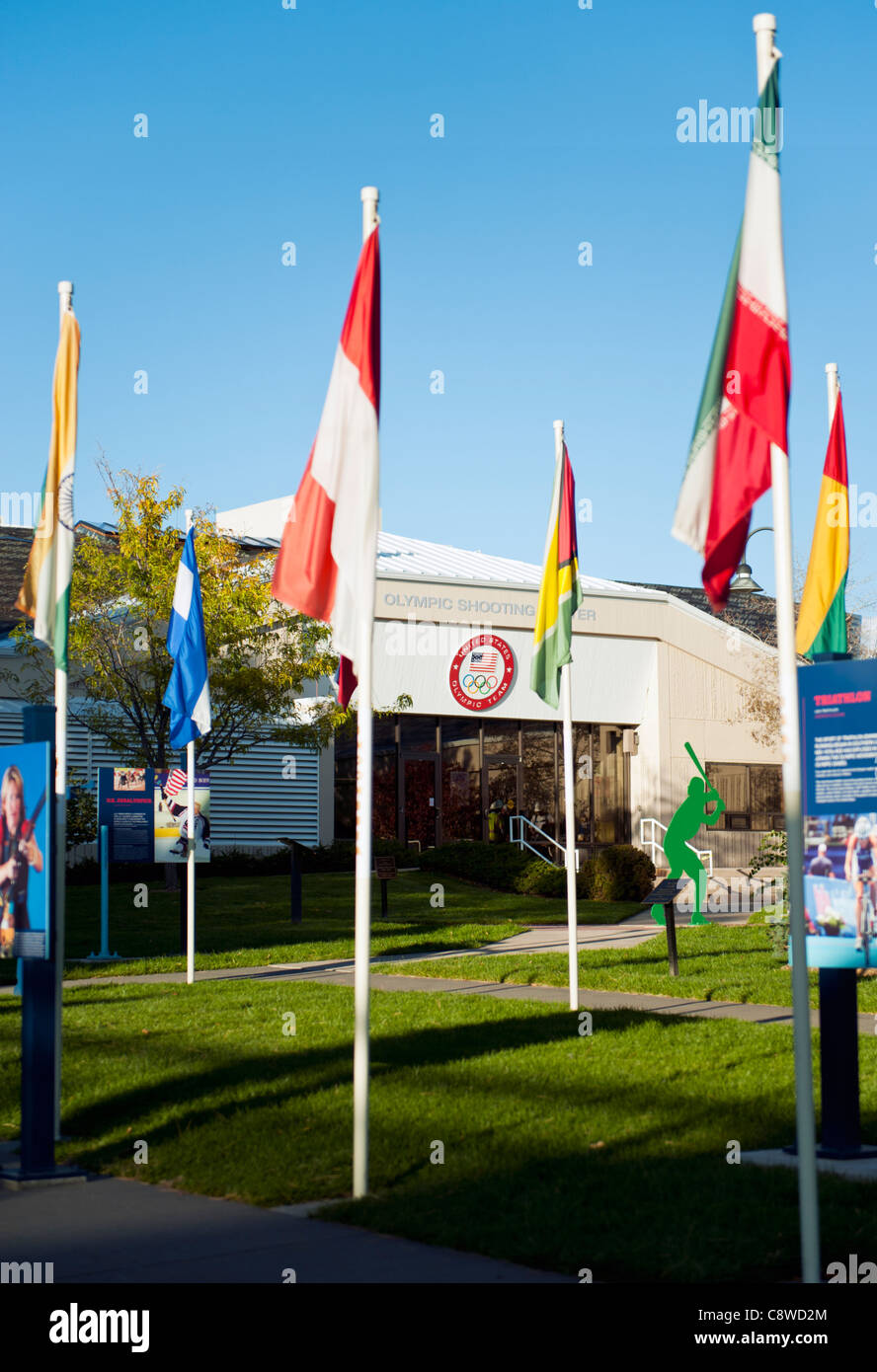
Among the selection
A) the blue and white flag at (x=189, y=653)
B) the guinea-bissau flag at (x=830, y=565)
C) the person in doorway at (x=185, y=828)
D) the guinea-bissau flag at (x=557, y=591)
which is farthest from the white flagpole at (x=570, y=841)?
the person in doorway at (x=185, y=828)

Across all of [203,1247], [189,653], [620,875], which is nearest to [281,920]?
[189,653]

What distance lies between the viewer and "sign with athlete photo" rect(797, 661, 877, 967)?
705cm

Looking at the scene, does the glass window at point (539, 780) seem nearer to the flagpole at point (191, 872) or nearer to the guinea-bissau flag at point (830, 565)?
the flagpole at point (191, 872)

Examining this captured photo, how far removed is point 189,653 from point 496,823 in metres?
22.9

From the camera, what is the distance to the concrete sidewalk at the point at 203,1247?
546 cm

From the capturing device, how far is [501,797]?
3834 centimetres

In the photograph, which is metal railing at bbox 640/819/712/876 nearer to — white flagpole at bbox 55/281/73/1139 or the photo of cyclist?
white flagpole at bbox 55/281/73/1139

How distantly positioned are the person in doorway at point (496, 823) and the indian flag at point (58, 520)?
2926 cm

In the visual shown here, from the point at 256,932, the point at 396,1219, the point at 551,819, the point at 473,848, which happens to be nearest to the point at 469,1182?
the point at 396,1219

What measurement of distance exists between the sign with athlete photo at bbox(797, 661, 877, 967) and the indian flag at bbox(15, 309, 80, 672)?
4461 millimetres

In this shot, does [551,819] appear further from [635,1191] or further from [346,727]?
[635,1191]

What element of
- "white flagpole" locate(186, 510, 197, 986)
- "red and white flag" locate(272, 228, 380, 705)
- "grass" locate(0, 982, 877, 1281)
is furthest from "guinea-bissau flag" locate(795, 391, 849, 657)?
"white flagpole" locate(186, 510, 197, 986)

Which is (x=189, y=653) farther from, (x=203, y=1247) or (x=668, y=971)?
(x=203, y=1247)

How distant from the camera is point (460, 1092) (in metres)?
8.88
